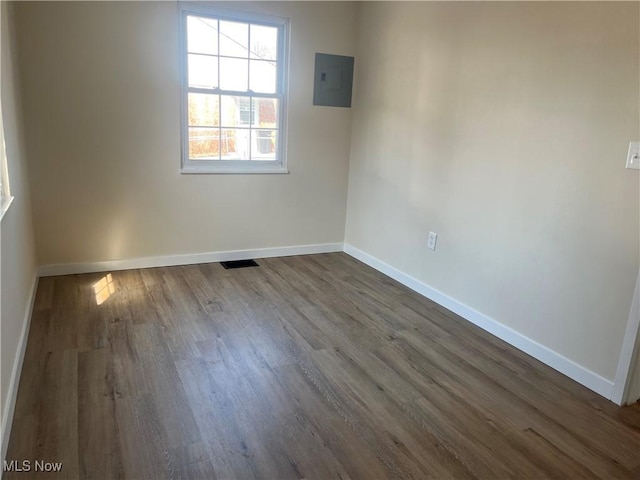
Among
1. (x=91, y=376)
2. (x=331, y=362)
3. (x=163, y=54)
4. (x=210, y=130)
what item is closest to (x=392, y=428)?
(x=331, y=362)

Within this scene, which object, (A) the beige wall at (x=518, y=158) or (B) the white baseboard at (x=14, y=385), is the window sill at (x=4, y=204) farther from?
(A) the beige wall at (x=518, y=158)

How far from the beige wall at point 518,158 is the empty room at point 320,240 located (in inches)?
0.6

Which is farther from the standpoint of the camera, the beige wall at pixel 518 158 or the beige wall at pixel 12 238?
the beige wall at pixel 518 158

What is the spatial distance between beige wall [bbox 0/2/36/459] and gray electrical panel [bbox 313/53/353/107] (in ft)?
7.33

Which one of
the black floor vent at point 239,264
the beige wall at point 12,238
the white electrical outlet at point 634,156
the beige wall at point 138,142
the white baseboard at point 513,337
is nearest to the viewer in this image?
the beige wall at point 12,238

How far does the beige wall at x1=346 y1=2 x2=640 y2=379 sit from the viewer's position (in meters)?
2.14

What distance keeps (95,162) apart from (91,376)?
6.06ft

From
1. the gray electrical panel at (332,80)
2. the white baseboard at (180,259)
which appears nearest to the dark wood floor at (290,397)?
the white baseboard at (180,259)

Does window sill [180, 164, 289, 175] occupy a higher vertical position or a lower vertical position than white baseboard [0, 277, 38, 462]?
higher

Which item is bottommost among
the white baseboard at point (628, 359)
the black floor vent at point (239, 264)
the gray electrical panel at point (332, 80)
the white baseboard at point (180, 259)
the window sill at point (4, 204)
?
the black floor vent at point (239, 264)

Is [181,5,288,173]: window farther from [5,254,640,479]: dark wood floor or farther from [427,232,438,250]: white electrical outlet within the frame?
[427,232,438,250]: white electrical outlet

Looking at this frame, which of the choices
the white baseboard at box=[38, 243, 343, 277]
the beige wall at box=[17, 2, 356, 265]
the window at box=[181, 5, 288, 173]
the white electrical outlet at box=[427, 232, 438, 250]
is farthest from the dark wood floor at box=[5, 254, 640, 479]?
the window at box=[181, 5, 288, 173]

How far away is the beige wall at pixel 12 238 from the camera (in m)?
1.84

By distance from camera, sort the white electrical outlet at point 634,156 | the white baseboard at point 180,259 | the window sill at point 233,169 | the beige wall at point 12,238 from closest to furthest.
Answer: the beige wall at point 12,238, the white electrical outlet at point 634,156, the white baseboard at point 180,259, the window sill at point 233,169
